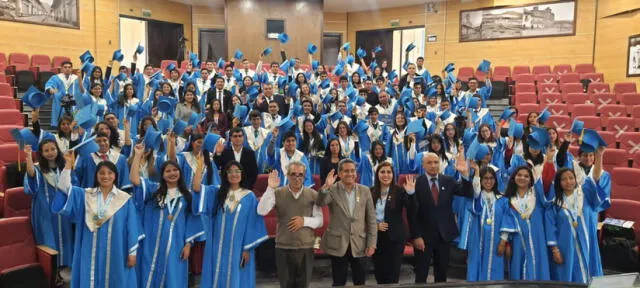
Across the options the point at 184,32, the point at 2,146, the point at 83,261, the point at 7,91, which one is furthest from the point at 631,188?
the point at 184,32

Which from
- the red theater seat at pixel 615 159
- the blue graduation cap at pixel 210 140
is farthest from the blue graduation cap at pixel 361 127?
the red theater seat at pixel 615 159

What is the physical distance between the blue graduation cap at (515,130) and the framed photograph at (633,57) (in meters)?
8.42

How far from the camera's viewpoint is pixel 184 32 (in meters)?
17.6

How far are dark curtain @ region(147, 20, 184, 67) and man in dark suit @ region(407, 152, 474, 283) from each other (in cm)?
1400

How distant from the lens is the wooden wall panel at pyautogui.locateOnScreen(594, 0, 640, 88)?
12.8 m

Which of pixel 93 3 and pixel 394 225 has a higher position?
pixel 93 3

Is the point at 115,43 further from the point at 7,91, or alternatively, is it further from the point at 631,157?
the point at 631,157

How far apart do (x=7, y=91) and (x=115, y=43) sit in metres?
6.42

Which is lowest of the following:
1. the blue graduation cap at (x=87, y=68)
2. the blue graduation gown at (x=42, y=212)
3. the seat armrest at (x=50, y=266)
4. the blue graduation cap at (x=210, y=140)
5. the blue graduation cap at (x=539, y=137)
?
the seat armrest at (x=50, y=266)

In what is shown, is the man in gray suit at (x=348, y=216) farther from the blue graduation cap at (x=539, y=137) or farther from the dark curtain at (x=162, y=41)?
the dark curtain at (x=162, y=41)

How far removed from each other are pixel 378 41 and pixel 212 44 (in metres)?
6.36

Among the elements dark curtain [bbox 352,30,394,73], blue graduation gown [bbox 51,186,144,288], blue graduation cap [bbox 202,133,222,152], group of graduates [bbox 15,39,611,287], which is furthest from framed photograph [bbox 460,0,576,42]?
blue graduation gown [bbox 51,186,144,288]

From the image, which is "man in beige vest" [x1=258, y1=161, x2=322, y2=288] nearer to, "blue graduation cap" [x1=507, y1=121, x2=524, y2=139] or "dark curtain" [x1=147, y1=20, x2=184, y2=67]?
"blue graduation cap" [x1=507, y1=121, x2=524, y2=139]

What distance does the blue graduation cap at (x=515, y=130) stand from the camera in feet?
19.1
